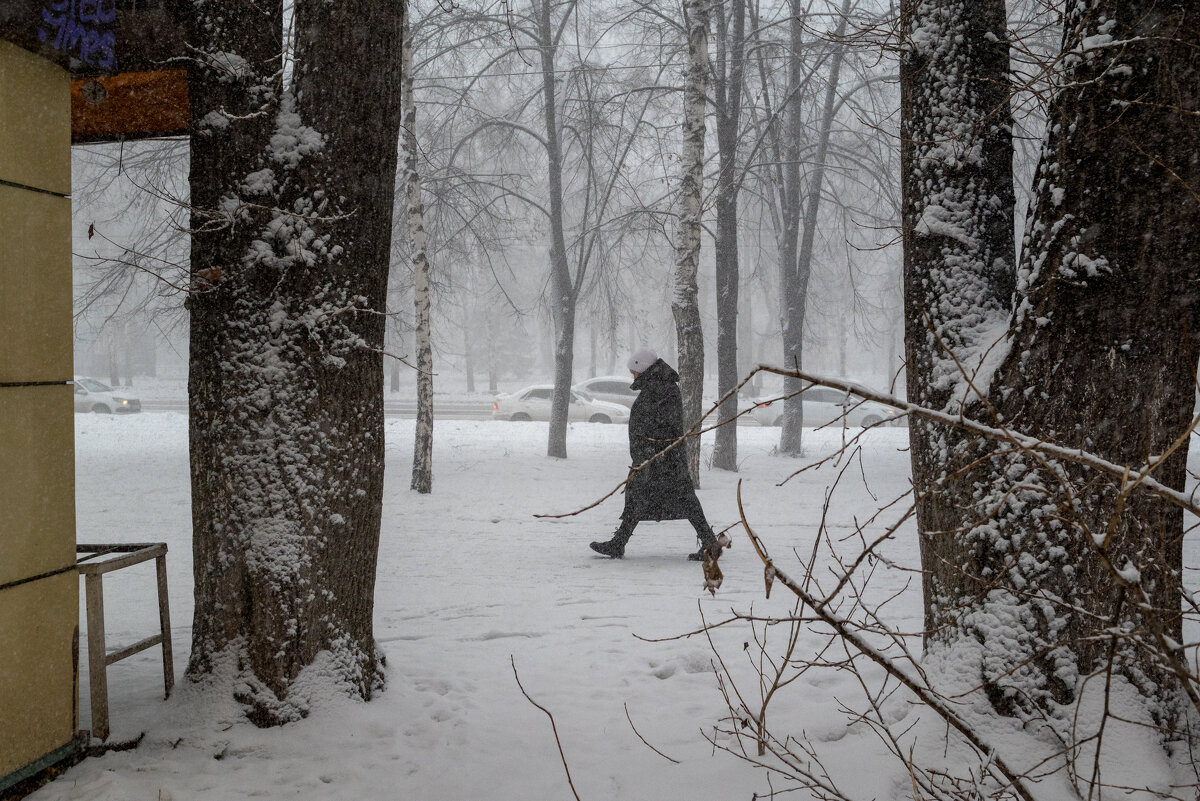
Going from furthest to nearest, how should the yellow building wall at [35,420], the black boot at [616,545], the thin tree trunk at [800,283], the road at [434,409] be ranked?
the road at [434,409] < the thin tree trunk at [800,283] < the black boot at [616,545] < the yellow building wall at [35,420]

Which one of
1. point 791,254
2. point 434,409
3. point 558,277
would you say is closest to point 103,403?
point 434,409

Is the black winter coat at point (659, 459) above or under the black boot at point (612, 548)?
above

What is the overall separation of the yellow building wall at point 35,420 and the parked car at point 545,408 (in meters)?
17.6

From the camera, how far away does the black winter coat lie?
620cm

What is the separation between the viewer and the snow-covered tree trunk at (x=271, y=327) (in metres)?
3.18

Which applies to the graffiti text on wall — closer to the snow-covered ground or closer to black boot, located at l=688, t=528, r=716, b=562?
the snow-covered ground

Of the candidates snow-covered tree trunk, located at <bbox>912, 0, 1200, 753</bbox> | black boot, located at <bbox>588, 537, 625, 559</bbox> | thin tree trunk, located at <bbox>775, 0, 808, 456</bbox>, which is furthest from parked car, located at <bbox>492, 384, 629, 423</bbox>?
snow-covered tree trunk, located at <bbox>912, 0, 1200, 753</bbox>

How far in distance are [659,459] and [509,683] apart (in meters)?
2.78

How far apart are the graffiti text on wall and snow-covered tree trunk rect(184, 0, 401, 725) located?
0.30 meters

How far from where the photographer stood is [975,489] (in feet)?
→ 9.27

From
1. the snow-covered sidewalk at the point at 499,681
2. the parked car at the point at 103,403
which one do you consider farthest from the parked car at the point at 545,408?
the snow-covered sidewalk at the point at 499,681

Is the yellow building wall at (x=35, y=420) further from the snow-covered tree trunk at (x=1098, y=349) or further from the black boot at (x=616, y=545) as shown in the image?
the black boot at (x=616, y=545)

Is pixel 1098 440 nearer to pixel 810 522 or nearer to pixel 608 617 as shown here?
pixel 608 617

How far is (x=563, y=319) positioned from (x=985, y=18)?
10021mm
